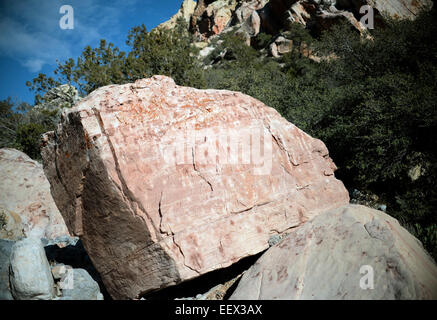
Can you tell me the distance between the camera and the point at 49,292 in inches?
176

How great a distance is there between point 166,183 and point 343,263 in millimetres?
2806

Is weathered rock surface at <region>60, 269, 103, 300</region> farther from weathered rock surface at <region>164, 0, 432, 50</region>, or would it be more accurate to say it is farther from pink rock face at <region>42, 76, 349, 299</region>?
weathered rock surface at <region>164, 0, 432, 50</region>

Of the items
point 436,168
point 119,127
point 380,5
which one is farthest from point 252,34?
point 119,127

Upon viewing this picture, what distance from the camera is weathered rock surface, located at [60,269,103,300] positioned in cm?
468

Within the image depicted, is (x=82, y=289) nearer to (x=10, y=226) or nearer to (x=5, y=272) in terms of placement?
(x=5, y=272)

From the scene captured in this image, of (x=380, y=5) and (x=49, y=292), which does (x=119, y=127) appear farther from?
(x=380, y=5)

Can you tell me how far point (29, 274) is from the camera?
446cm

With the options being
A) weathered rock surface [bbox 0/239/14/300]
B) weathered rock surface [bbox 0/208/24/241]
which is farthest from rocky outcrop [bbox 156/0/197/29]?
weathered rock surface [bbox 0/239/14/300]

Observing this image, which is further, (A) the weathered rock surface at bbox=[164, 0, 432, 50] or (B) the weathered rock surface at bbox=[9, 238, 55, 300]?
(A) the weathered rock surface at bbox=[164, 0, 432, 50]

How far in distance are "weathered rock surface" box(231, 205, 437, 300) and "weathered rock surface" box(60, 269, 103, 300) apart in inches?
110

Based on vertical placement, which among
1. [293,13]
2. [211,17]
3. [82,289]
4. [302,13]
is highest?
[211,17]

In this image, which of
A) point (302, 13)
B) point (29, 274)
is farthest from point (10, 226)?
point (302, 13)

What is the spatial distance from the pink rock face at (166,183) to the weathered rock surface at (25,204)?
11.0 feet

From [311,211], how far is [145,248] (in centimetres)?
313
